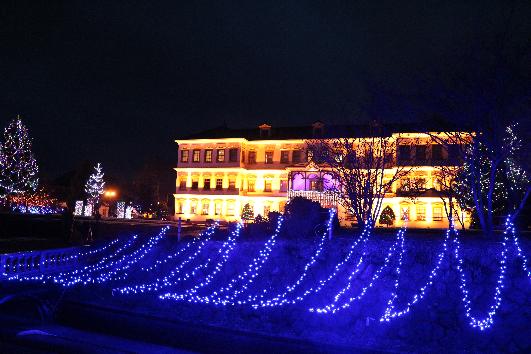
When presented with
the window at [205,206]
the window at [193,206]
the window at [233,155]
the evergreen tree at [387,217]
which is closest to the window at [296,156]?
the window at [233,155]

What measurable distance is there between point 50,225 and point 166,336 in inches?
805

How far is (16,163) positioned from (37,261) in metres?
36.7

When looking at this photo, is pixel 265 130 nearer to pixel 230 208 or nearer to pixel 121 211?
pixel 230 208

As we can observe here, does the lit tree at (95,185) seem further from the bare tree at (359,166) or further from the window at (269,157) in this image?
the bare tree at (359,166)

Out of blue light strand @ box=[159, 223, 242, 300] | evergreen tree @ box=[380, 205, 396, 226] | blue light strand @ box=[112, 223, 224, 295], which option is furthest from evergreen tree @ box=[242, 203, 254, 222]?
blue light strand @ box=[159, 223, 242, 300]

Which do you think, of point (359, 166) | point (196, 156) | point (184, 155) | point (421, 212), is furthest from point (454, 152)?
point (184, 155)

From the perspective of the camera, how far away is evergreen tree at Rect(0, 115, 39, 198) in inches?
1746

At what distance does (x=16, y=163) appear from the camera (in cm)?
4472

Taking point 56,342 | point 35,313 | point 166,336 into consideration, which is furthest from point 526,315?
point 35,313

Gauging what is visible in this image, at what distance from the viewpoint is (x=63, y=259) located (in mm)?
14961

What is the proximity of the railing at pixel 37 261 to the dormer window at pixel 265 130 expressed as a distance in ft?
111

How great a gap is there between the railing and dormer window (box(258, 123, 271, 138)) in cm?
3392

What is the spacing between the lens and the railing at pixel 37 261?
41.2 ft

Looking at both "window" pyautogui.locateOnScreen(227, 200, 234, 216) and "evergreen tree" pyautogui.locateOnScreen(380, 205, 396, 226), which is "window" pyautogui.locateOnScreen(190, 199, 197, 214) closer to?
"window" pyautogui.locateOnScreen(227, 200, 234, 216)
